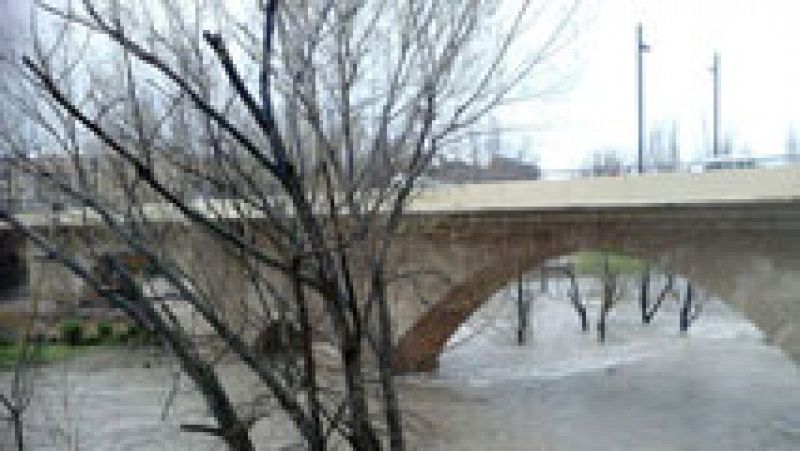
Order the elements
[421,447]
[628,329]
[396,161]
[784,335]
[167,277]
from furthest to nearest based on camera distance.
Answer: [628,329] < [784,335] < [421,447] < [396,161] < [167,277]

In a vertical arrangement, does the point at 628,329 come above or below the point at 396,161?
below

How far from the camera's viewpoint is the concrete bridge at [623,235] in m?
12.1

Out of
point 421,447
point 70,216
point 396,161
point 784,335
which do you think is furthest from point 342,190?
point 784,335

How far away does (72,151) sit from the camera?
6.96 metres

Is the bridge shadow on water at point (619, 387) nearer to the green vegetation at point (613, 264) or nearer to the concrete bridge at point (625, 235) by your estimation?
the concrete bridge at point (625, 235)

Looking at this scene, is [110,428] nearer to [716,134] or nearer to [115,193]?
[115,193]

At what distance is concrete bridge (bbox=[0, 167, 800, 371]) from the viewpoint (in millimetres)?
12117

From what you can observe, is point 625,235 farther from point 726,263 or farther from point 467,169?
point 467,169

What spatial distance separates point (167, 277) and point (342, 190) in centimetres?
164

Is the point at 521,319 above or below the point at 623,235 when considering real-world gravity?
below

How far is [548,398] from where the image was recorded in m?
15.5

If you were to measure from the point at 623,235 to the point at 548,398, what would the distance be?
299 cm

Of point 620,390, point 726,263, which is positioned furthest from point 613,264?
point 726,263

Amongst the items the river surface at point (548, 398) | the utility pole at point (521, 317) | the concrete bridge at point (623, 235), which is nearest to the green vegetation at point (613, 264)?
the river surface at point (548, 398)
